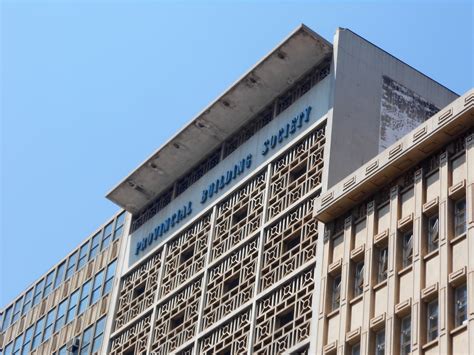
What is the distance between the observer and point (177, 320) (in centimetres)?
5169

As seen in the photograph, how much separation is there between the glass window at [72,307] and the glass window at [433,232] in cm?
2666

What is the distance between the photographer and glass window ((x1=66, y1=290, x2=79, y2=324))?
6228 cm

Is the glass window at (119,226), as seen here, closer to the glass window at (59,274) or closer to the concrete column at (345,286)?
the glass window at (59,274)

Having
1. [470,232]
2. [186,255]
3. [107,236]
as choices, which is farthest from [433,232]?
[107,236]

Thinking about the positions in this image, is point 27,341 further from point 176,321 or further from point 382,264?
point 382,264

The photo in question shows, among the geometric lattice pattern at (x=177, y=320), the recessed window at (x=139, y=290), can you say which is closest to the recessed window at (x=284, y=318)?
the geometric lattice pattern at (x=177, y=320)

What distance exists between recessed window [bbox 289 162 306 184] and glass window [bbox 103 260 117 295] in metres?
13.7

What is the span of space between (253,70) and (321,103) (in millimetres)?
3824

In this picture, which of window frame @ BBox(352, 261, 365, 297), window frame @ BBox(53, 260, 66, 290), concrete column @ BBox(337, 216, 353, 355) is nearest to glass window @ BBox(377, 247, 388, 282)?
window frame @ BBox(352, 261, 365, 297)

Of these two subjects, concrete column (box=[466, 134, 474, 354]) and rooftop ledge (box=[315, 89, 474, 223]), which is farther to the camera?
rooftop ledge (box=[315, 89, 474, 223])

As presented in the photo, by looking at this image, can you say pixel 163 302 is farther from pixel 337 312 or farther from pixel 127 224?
pixel 337 312

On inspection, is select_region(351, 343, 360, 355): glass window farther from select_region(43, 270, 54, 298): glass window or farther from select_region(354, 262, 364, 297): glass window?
select_region(43, 270, 54, 298): glass window

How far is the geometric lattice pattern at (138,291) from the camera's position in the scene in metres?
→ 54.6

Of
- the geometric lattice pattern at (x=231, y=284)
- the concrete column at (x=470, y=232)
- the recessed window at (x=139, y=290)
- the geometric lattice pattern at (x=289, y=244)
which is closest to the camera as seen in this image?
the concrete column at (x=470, y=232)
